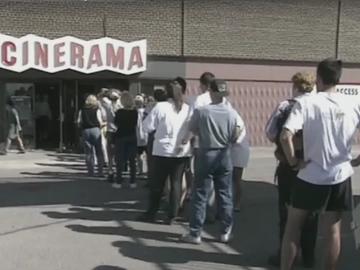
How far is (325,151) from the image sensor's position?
205 inches

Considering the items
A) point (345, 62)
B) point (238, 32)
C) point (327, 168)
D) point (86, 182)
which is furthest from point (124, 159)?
point (345, 62)

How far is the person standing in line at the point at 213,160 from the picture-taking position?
7219 millimetres

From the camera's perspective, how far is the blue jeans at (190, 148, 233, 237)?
7215mm

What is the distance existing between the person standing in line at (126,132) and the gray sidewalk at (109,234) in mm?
564

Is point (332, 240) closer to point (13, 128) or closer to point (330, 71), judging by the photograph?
point (330, 71)

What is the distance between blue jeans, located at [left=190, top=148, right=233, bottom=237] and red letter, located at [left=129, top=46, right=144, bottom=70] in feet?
45.6

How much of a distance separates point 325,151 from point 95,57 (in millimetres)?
15862

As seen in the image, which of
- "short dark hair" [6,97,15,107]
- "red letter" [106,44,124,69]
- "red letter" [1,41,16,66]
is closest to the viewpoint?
"red letter" [1,41,16,66]

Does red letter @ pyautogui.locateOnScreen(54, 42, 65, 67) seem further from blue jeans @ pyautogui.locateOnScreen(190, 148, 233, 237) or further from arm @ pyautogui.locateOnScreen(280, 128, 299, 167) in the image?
arm @ pyautogui.locateOnScreen(280, 128, 299, 167)

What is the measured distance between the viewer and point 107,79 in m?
21.5

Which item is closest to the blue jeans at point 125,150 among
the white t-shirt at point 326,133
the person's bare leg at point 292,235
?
the person's bare leg at point 292,235

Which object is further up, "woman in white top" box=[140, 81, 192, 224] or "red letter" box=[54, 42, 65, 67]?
"red letter" box=[54, 42, 65, 67]

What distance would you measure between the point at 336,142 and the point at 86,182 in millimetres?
7946

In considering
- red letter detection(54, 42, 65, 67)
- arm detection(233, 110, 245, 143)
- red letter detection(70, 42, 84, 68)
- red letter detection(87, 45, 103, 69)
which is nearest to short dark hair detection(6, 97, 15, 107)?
red letter detection(54, 42, 65, 67)
